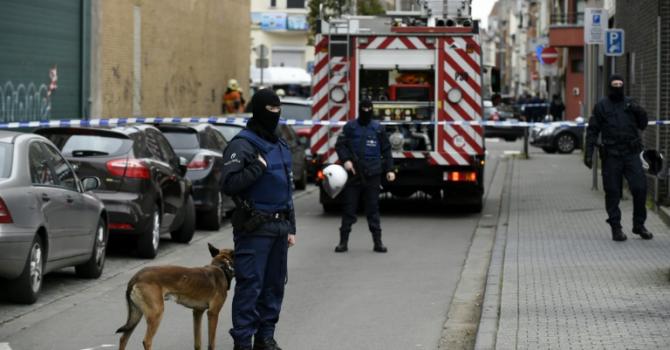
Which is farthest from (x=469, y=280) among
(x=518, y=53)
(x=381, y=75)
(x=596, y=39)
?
(x=518, y=53)

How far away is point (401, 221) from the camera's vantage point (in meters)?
20.2

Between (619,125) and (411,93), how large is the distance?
5511mm

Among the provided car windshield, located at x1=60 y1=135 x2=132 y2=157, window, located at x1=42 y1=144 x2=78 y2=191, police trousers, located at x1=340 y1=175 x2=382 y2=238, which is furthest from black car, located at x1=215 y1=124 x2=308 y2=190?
window, located at x1=42 y1=144 x2=78 y2=191

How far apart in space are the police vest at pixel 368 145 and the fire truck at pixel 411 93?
4.02 meters

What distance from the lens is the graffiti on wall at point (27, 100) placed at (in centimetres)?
2362

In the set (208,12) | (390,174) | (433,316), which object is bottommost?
(433,316)

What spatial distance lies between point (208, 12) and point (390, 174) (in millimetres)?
25121

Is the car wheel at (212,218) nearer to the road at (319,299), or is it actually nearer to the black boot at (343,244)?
the road at (319,299)

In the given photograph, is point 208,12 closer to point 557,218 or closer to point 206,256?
point 557,218

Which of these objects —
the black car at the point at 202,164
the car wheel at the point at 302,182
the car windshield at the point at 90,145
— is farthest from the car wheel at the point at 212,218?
the car wheel at the point at 302,182

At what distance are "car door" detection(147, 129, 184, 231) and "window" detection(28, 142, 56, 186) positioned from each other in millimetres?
3299

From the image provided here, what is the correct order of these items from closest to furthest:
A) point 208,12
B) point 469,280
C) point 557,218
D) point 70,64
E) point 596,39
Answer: point 469,280 < point 557,218 < point 596,39 < point 70,64 < point 208,12

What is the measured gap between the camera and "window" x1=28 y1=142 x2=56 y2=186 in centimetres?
1184

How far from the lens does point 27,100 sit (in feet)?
80.6
